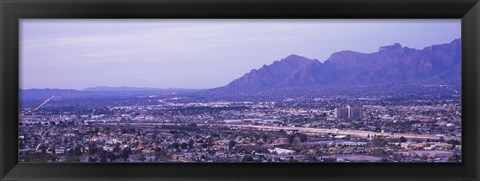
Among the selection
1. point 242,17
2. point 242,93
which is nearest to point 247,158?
point 242,93

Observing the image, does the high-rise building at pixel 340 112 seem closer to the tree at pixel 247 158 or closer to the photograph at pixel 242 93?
the photograph at pixel 242 93

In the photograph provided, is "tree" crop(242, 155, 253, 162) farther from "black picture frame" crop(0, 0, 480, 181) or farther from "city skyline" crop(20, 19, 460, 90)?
"city skyline" crop(20, 19, 460, 90)

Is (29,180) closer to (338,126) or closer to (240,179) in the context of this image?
(240,179)

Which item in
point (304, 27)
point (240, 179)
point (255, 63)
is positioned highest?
point (304, 27)

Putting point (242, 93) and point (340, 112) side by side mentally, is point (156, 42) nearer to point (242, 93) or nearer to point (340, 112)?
point (242, 93)

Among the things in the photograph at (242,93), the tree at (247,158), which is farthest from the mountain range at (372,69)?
the tree at (247,158)

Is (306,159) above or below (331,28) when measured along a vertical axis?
below
